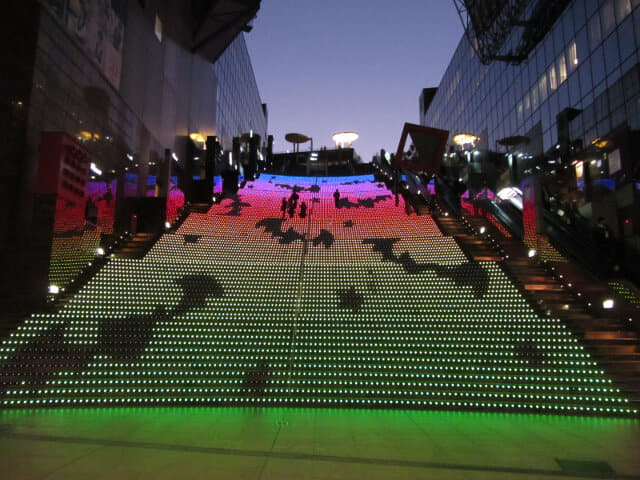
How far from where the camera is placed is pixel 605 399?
672 cm

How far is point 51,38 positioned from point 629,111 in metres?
18.3

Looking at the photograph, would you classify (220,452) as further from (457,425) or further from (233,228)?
(233,228)

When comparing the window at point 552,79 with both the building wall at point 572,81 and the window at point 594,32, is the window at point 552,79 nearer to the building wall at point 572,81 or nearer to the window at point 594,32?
the building wall at point 572,81

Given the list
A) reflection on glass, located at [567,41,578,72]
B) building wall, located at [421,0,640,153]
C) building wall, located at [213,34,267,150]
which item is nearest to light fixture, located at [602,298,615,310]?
building wall, located at [421,0,640,153]

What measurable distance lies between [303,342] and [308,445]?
3.60m

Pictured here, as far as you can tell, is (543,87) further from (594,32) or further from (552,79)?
(594,32)

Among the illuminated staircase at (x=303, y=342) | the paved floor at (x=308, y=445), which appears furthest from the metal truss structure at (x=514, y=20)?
the paved floor at (x=308, y=445)

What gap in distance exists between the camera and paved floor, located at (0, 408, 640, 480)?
3869 mm

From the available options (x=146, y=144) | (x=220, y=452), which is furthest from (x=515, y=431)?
(x=146, y=144)

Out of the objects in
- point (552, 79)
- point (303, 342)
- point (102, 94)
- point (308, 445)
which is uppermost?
point (552, 79)

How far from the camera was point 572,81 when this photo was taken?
22.3 meters

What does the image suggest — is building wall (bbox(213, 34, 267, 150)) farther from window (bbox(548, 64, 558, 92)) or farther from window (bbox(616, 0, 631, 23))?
window (bbox(616, 0, 631, 23))

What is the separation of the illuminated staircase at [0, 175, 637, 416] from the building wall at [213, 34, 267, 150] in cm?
2331

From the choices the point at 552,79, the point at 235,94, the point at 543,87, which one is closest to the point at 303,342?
the point at 552,79
